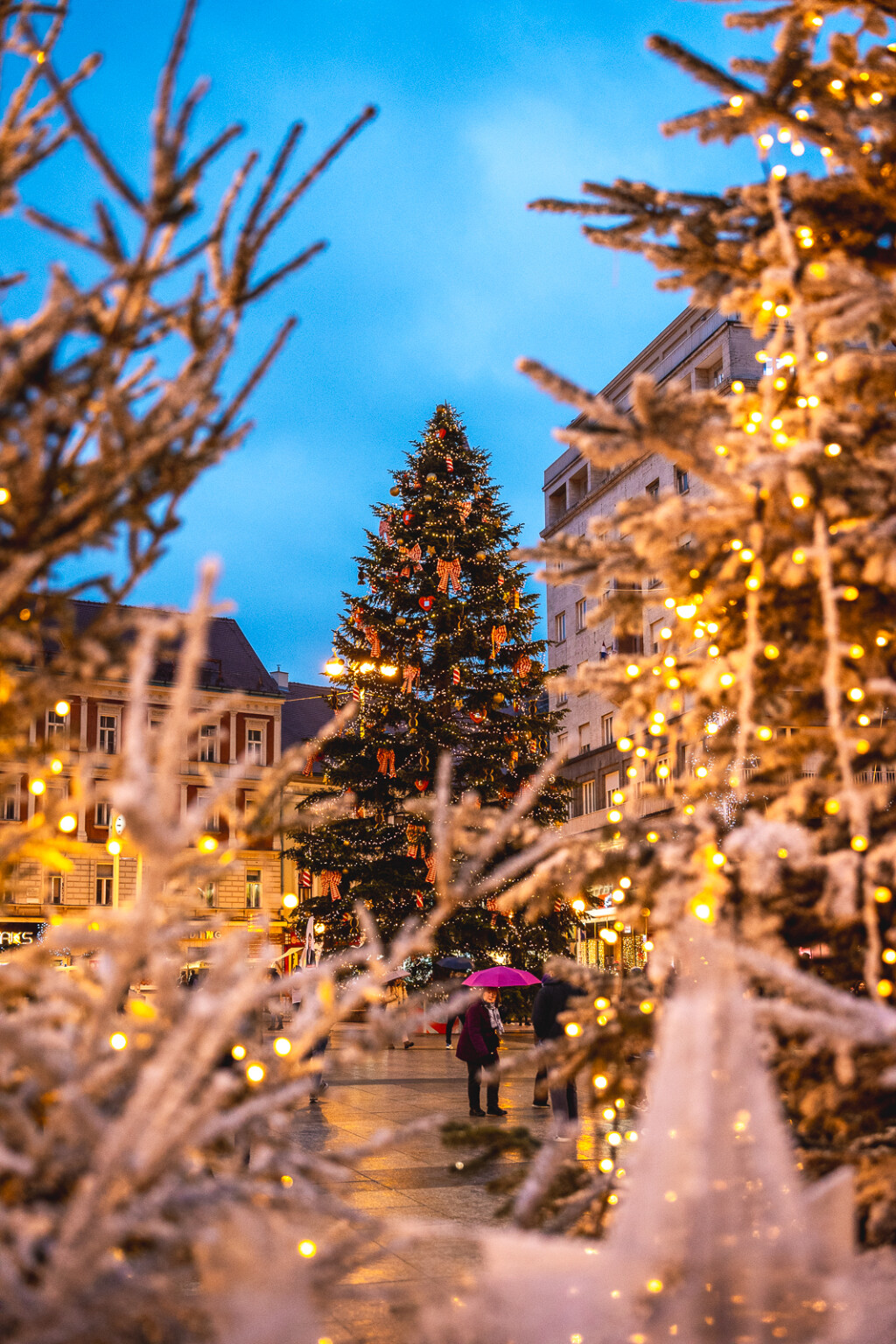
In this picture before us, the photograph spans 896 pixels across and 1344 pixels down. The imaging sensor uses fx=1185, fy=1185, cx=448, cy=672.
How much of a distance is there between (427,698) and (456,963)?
7.42 m

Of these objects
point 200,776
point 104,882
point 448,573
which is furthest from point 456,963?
point 104,882

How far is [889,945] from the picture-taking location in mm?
3445

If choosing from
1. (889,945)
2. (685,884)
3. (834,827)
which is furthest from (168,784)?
(889,945)

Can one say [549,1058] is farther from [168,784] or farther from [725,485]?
[168,784]

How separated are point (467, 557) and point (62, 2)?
80.5 feet

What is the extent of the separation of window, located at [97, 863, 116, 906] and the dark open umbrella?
34647mm

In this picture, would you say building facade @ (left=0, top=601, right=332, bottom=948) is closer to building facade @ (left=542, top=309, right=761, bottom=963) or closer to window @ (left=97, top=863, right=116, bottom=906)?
window @ (left=97, top=863, right=116, bottom=906)

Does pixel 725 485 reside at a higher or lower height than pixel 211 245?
lower

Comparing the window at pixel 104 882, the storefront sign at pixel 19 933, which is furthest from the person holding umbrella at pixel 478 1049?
the window at pixel 104 882

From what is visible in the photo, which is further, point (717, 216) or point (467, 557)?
point (467, 557)

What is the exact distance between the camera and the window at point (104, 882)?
52.9 m

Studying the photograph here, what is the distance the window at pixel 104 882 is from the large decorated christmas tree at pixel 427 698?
28424mm

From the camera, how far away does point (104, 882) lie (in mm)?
53312

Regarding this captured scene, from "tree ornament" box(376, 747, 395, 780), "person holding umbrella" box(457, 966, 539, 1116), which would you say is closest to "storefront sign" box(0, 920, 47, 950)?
"tree ornament" box(376, 747, 395, 780)
